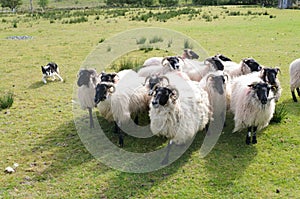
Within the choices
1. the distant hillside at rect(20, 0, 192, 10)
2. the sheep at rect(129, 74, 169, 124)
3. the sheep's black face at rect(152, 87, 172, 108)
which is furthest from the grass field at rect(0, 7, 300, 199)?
the distant hillside at rect(20, 0, 192, 10)

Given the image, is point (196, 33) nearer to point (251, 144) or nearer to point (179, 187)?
point (251, 144)

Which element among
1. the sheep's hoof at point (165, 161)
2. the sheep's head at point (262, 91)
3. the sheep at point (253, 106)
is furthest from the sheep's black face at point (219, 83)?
the sheep's hoof at point (165, 161)

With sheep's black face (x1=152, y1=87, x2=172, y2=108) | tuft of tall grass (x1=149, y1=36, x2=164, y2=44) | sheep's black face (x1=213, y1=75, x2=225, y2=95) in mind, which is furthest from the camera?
tuft of tall grass (x1=149, y1=36, x2=164, y2=44)

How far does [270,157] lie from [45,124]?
4655mm

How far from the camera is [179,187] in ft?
15.5

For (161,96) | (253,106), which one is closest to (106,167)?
(161,96)

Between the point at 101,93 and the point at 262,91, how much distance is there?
2.85 meters

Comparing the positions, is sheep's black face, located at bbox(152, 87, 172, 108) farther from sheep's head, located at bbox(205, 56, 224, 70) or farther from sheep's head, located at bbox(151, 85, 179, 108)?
sheep's head, located at bbox(205, 56, 224, 70)

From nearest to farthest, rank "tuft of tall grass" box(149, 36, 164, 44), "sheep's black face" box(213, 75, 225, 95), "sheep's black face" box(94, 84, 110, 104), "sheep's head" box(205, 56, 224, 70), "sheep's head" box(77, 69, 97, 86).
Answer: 1. "sheep's black face" box(94, 84, 110, 104)
2. "sheep's black face" box(213, 75, 225, 95)
3. "sheep's head" box(77, 69, 97, 86)
4. "sheep's head" box(205, 56, 224, 70)
5. "tuft of tall grass" box(149, 36, 164, 44)

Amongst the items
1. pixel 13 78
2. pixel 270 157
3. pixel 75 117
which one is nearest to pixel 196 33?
pixel 13 78

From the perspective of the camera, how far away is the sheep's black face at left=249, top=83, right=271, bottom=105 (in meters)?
5.43

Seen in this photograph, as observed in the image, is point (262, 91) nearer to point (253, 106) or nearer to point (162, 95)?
point (253, 106)

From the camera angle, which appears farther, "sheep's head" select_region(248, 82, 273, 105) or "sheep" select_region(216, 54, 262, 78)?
"sheep" select_region(216, 54, 262, 78)

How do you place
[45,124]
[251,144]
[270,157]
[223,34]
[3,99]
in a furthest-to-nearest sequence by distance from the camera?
[223,34], [3,99], [45,124], [251,144], [270,157]
